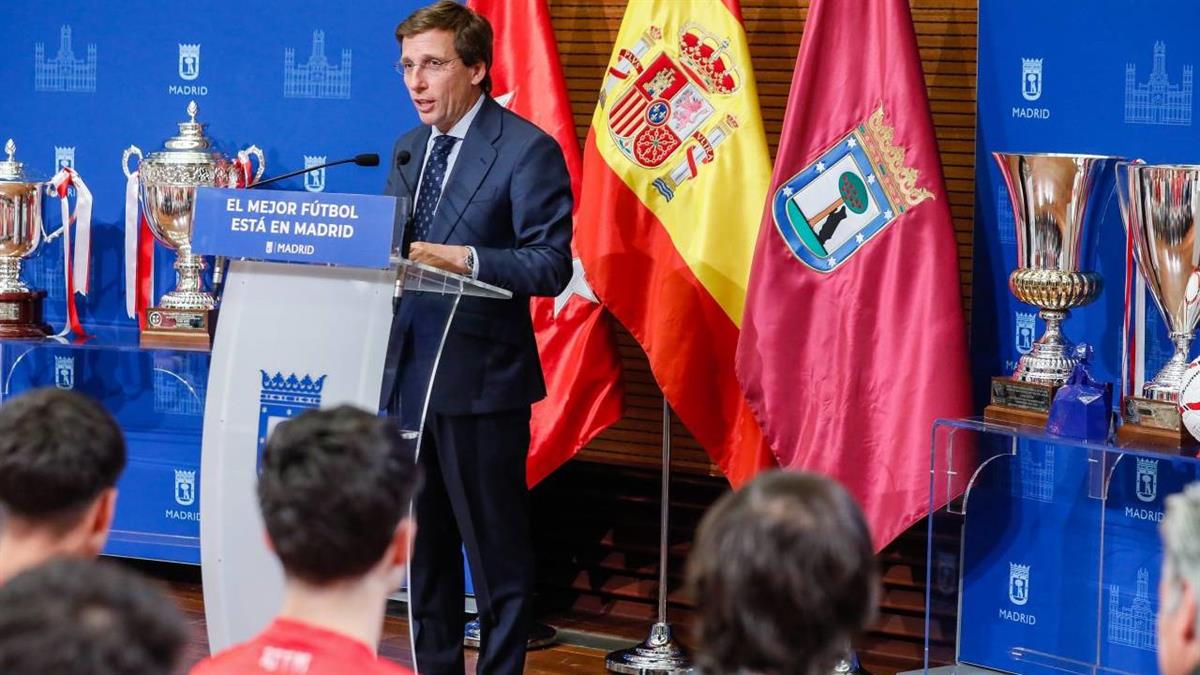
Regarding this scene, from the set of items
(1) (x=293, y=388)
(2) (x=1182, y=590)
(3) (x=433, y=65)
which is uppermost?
(3) (x=433, y=65)

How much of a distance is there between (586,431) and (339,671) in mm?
2845

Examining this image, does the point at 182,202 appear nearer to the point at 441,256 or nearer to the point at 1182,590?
the point at 441,256

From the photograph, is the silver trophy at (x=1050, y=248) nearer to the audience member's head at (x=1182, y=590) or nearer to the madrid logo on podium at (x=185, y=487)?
the audience member's head at (x=1182, y=590)

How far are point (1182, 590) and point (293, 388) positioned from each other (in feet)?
6.50

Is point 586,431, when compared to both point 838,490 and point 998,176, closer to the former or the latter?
point 998,176

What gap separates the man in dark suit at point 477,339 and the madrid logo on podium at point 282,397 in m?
0.43

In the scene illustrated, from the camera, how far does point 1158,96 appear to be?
398 cm

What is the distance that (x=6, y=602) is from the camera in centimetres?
109

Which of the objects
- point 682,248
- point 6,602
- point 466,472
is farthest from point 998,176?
point 6,602

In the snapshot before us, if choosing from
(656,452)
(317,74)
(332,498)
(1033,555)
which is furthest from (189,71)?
(332,498)

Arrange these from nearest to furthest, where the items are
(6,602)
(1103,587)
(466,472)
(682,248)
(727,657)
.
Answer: (6,602)
(727,657)
(466,472)
(1103,587)
(682,248)

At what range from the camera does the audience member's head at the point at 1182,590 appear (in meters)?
1.56

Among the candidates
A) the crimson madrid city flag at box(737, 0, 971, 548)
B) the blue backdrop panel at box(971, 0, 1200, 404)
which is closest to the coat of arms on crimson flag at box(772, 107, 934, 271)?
the crimson madrid city flag at box(737, 0, 971, 548)

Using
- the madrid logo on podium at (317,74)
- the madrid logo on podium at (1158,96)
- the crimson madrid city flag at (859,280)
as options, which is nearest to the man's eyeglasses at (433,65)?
the crimson madrid city flag at (859,280)
